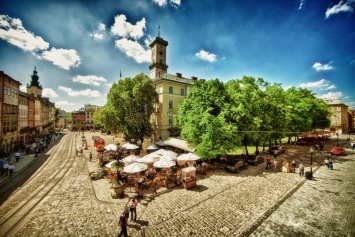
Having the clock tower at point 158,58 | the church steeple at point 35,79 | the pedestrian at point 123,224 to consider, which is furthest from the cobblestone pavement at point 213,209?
the church steeple at point 35,79

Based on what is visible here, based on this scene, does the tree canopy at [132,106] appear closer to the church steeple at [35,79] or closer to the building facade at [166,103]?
the building facade at [166,103]

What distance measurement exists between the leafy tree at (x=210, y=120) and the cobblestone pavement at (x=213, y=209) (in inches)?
155

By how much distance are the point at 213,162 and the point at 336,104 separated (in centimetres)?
9102

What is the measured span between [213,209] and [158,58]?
161 feet

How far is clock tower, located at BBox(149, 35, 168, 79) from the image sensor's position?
5300 cm

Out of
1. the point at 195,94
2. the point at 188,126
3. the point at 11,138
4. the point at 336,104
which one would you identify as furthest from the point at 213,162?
the point at 336,104

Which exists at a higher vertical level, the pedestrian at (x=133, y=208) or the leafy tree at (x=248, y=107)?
the leafy tree at (x=248, y=107)

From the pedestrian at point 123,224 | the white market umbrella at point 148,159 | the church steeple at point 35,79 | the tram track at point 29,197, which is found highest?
the church steeple at point 35,79

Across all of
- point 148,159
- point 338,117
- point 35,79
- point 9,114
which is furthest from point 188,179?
point 338,117

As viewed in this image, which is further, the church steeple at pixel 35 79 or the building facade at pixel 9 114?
Result: the church steeple at pixel 35 79

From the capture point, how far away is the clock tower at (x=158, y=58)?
53000 millimetres

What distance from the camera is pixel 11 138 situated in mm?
33531

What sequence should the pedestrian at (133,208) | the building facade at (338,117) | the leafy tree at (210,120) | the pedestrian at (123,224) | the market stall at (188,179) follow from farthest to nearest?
the building facade at (338,117) < the leafy tree at (210,120) < the market stall at (188,179) < the pedestrian at (133,208) < the pedestrian at (123,224)

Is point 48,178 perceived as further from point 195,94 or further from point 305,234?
point 305,234
